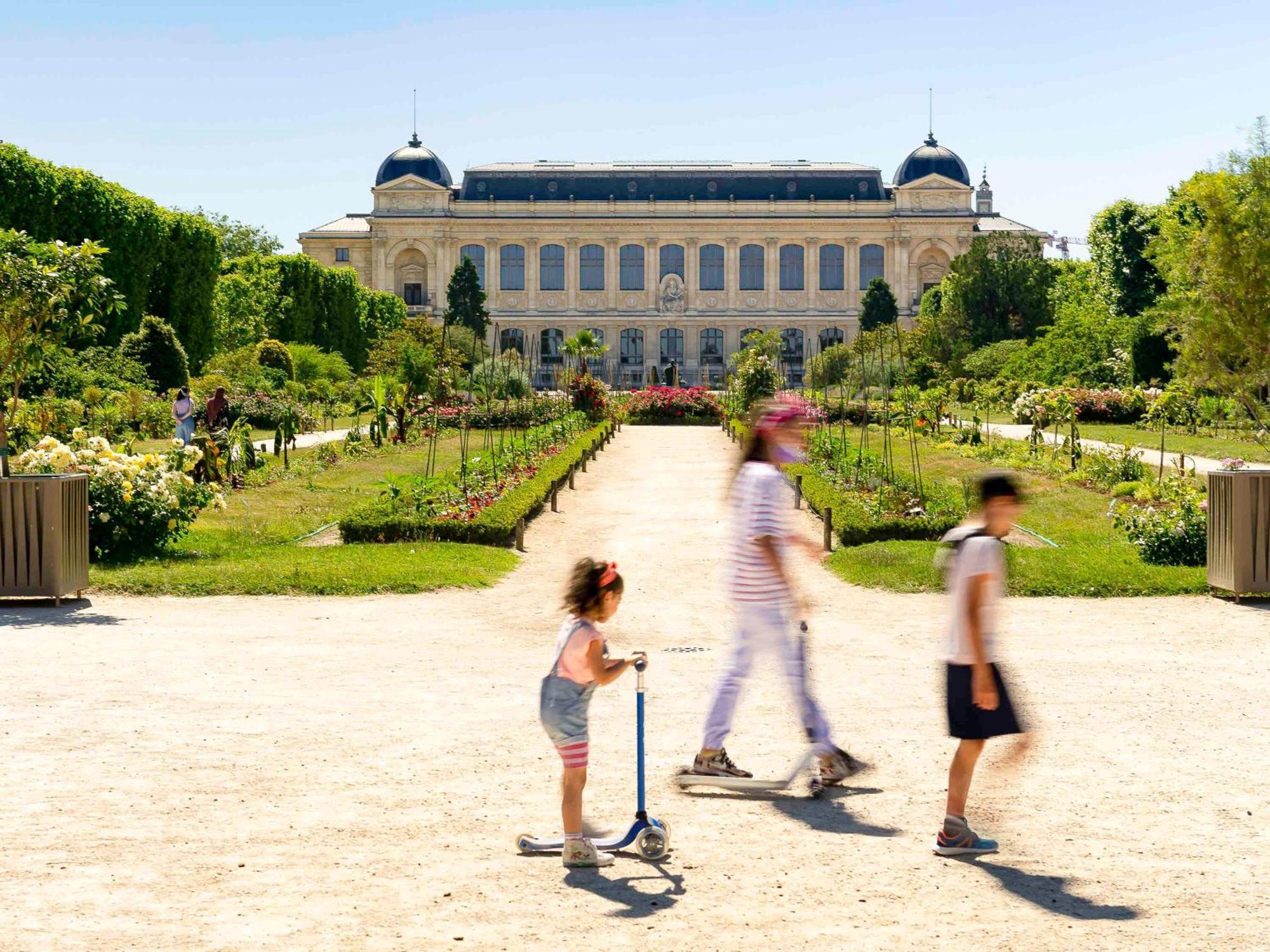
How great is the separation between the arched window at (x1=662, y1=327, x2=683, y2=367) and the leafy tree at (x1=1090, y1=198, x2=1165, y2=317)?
41.5 metres

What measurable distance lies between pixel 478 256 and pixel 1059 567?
8316 centimetres

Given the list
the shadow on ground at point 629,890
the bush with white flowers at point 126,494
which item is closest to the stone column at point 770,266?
the bush with white flowers at point 126,494

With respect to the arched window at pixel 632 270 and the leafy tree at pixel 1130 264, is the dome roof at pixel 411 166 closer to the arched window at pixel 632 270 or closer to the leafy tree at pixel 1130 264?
the arched window at pixel 632 270

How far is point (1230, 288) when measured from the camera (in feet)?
74.2

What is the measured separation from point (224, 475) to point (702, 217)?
73.7m

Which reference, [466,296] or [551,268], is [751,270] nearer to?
[551,268]

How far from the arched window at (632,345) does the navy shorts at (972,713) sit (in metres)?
87.2

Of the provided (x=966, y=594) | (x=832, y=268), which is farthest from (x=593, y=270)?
(x=966, y=594)

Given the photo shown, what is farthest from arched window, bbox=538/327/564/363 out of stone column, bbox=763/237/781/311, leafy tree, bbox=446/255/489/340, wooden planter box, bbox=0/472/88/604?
wooden planter box, bbox=0/472/88/604

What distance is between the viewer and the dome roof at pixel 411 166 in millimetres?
93938

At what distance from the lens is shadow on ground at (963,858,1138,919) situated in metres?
5.02

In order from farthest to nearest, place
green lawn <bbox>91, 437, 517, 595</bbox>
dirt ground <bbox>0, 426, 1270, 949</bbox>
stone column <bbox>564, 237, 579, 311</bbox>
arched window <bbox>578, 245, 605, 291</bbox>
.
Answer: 1. arched window <bbox>578, 245, 605, 291</bbox>
2. stone column <bbox>564, 237, 579, 311</bbox>
3. green lawn <bbox>91, 437, 517, 595</bbox>
4. dirt ground <bbox>0, 426, 1270, 949</bbox>

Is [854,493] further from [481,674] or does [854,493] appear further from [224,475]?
[481,674]

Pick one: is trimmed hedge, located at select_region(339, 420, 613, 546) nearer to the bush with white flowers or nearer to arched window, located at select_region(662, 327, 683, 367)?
the bush with white flowers
